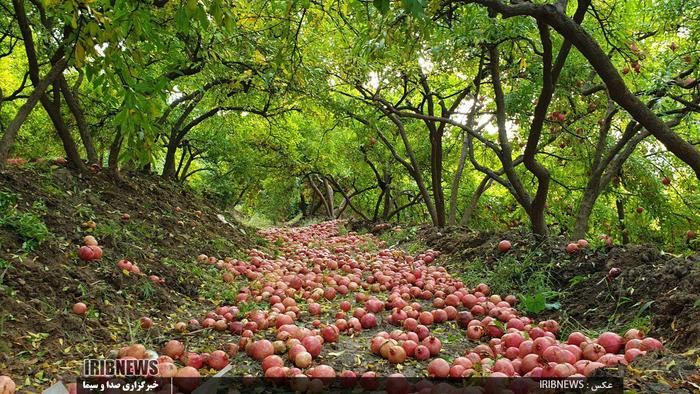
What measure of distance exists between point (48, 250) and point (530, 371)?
4.26 meters

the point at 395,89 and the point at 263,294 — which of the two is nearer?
the point at 263,294

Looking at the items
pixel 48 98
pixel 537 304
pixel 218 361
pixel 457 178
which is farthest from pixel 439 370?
pixel 457 178

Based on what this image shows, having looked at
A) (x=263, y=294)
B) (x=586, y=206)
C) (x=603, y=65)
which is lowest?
(x=263, y=294)

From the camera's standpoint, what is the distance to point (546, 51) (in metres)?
5.80

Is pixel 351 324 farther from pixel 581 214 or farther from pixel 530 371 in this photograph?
pixel 581 214

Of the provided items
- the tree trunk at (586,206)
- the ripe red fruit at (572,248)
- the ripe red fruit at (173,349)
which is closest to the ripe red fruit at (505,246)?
the ripe red fruit at (572,248)

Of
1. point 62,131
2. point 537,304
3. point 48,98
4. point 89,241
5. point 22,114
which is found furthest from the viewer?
point 48,98

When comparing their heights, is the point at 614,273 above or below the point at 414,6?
below

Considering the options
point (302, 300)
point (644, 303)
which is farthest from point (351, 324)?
point (644, 303)

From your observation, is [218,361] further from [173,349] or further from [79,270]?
[79,270]

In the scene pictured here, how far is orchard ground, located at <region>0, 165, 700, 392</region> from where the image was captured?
327cm

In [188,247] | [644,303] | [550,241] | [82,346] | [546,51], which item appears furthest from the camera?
[188,247]

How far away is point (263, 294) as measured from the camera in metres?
5.32

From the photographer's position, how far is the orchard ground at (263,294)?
10.7ft
